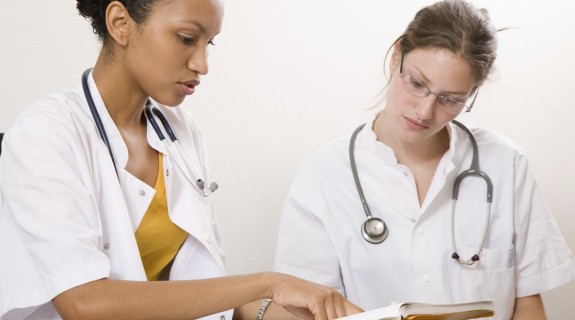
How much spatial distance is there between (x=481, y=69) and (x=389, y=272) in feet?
1.67

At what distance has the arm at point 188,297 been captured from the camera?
1044 millimetres

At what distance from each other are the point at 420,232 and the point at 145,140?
2.23 feet

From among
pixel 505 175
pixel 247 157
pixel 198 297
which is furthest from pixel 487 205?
pixel 198 297

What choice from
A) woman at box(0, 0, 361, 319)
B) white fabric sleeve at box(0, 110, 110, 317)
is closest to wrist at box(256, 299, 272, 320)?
woman at box(0, 0, 361, 319)

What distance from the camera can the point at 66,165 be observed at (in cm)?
112

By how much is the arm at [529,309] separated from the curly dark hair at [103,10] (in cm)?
112

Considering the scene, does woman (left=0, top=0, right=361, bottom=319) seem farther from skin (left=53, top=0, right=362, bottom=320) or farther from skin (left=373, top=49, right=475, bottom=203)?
skin (left=373, top=49, right=475, bottom=203)

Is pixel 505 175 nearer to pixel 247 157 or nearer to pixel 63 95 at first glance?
pixel 247 157

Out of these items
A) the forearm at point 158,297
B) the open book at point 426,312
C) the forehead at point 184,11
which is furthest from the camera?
the forehead at point 184,11

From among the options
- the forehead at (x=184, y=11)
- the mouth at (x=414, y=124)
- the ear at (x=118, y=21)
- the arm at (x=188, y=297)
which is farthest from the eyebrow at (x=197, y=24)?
→ the mouth at (x=414, y=124)

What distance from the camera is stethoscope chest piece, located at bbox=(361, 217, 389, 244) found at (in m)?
1.63

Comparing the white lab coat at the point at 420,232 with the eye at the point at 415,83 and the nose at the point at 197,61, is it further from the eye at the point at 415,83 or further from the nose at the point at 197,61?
the nose at the point at 197,61

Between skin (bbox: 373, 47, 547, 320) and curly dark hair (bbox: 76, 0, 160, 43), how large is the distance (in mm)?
630

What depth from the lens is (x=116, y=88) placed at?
1.30 m
